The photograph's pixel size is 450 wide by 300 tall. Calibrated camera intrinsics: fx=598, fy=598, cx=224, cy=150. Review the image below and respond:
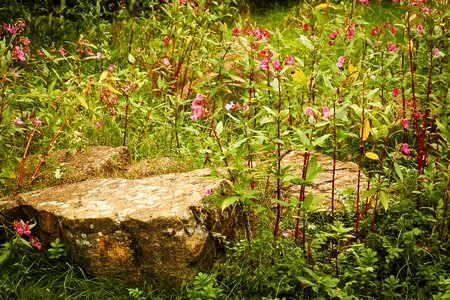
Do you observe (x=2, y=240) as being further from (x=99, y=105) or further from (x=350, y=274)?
(x=350, y=274)

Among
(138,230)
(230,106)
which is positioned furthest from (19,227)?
(230,106)

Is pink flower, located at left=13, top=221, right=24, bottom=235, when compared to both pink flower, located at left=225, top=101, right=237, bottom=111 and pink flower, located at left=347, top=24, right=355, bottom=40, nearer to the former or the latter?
pink flower, located at left=225, top=101, right=237, bottom=111

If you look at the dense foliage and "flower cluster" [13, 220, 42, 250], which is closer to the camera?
the dense foliage

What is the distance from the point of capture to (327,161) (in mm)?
4270

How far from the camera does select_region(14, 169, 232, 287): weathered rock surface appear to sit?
9.68 feet

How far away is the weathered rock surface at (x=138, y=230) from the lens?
295 centimetres

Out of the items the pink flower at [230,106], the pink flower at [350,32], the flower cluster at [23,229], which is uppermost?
the pink flower at [350,32]

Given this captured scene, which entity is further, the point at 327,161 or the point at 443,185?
the point at 327,161

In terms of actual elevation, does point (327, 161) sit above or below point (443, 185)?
below

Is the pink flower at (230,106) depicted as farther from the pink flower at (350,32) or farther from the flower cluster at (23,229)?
the pink flower at (350,32)

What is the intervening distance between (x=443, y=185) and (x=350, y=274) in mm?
746

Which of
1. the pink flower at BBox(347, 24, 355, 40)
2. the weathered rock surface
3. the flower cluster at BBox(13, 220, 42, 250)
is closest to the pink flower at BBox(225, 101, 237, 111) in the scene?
→ the weathered rock surface

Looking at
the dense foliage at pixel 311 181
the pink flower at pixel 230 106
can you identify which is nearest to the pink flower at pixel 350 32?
the dense foliage at pixel 311 181

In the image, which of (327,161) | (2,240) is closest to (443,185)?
(327,161)
